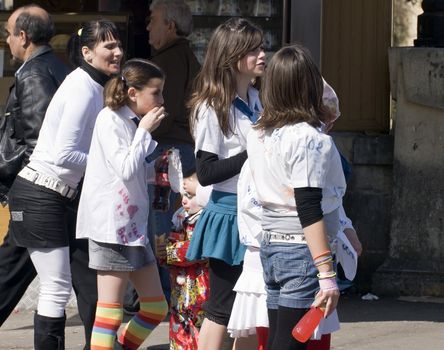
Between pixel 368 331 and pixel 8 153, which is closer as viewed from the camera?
pixel 8 153

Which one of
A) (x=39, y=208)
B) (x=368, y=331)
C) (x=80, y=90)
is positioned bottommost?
(x=368, y=331)

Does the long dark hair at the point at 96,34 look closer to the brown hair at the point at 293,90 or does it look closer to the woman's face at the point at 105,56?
the woman's face at the point at 105,56

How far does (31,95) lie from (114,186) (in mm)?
798

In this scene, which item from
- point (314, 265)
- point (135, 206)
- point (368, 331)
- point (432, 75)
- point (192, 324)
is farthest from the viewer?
point (432, 75)

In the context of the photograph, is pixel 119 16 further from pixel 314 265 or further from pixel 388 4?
pixel 314 265

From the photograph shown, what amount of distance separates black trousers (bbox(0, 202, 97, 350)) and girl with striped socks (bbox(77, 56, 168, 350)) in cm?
46

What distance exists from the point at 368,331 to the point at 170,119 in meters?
1.68

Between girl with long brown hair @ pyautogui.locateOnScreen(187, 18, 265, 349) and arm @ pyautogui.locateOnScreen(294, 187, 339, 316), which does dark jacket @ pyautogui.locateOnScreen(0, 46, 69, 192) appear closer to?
girl with long brown hair @ pyautogui.locateOnScreen(187, 18, 265, 349)

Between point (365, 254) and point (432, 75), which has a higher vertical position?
point (432, 75)

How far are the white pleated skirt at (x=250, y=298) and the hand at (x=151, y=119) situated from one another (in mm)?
765

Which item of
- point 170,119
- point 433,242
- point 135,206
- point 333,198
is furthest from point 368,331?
point 333,198

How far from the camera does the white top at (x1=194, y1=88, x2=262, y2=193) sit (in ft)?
17.4

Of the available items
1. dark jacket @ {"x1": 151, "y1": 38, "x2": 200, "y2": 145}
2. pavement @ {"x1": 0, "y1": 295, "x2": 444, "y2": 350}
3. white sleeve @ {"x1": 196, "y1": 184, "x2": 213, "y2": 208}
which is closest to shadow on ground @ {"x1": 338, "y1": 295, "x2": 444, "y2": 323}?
pavement @ {"x1": 0, "y1": 295, "x2": 444, "y2": 350}

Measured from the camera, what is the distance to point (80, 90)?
5.87 m
